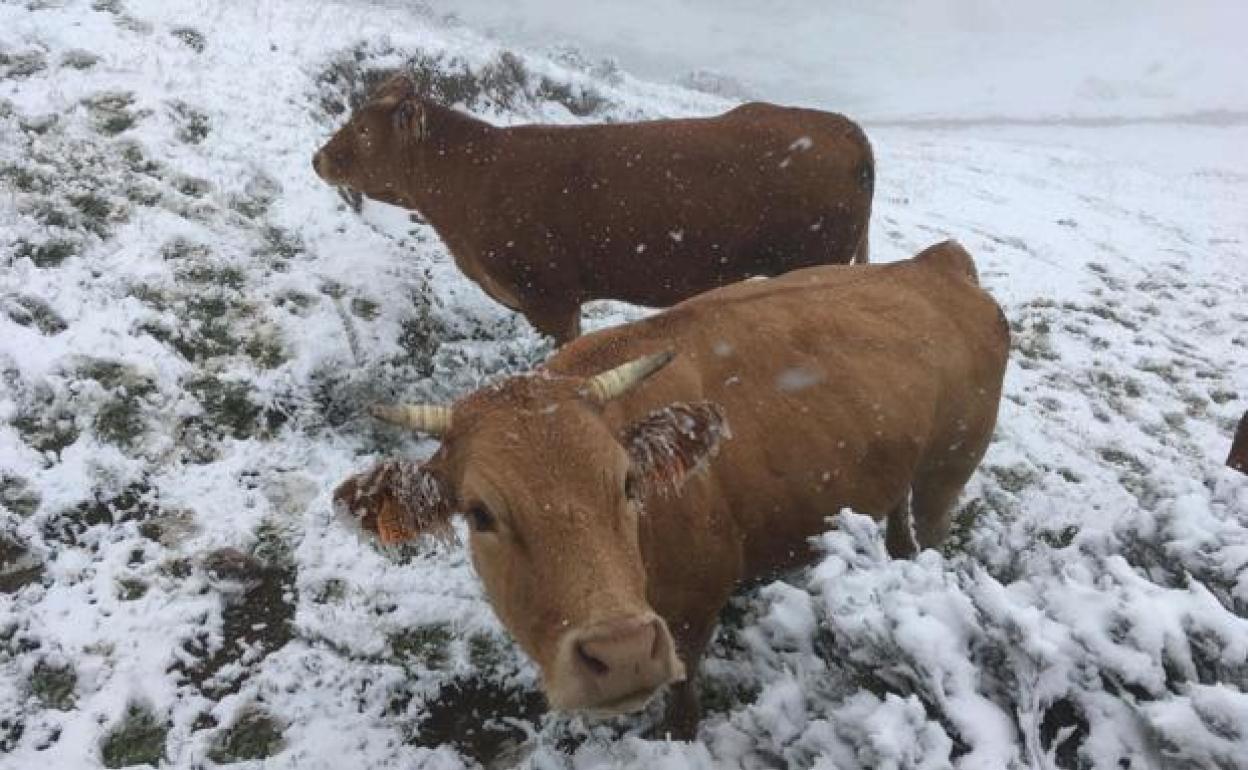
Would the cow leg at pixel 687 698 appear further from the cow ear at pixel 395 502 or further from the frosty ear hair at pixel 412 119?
the frosty ear hair at pixel 412 119

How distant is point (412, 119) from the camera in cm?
757

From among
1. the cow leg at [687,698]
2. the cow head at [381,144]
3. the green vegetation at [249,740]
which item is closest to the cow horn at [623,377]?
the cow leg at [687,698]

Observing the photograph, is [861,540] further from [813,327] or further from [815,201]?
[815,201]

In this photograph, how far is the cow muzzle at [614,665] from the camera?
2516mm

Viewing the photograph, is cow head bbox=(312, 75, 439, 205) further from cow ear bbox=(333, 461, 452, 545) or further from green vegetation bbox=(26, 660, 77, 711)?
cow ear bbox=(333, 461, 452, 545)

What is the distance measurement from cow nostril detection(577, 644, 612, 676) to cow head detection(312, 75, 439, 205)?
606cm

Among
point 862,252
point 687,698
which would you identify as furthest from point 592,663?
point 862,252

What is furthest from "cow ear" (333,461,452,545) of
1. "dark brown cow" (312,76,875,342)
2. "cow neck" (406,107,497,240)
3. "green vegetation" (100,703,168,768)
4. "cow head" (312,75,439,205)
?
"cow head" (312,75,439,205)

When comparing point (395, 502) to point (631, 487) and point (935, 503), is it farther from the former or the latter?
point (935, 503)

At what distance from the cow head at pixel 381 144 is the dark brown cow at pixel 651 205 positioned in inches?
20.4

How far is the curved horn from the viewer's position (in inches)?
120

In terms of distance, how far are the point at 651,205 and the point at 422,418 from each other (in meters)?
4.20

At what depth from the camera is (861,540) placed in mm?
3016

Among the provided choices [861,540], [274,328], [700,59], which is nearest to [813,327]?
[861,540]
